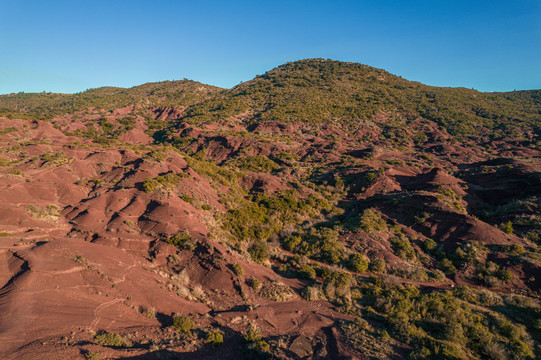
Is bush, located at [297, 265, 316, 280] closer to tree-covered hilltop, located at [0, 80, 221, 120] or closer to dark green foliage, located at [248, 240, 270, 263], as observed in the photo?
dark green foliage, located at [248, 240, 270, 263]

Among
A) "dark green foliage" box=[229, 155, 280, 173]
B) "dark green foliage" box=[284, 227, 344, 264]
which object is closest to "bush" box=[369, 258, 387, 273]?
"dark green foliage" box=[284, 227, 344, 264]

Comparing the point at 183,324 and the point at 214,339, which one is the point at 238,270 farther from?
the point at 214,339

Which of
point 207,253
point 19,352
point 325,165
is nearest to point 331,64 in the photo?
point 325,165

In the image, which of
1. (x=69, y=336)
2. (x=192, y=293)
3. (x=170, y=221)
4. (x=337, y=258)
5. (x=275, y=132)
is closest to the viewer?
(x=69, y=336)

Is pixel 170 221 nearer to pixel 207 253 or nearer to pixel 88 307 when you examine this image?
pixel 207 253

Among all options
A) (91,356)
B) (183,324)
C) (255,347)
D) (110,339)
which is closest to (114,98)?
(183,324)

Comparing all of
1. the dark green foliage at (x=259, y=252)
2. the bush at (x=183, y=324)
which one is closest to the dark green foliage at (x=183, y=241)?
the dark green foliage at (x=259, y=252)
